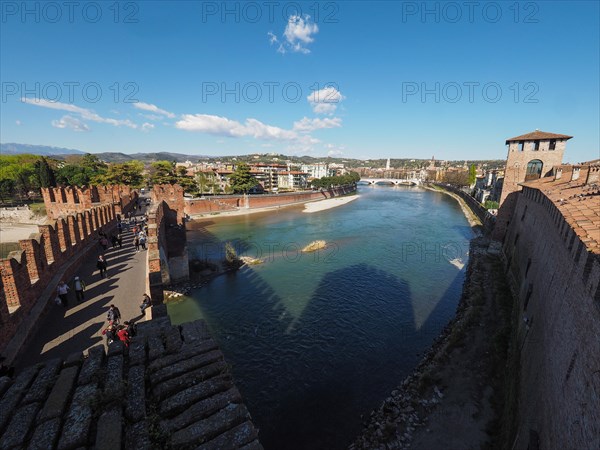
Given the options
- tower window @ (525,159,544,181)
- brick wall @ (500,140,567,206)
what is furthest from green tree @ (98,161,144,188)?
tower window @ (525,159,544,181)

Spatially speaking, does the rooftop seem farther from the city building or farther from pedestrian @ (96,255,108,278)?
the city building

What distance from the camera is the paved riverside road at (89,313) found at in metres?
7.36

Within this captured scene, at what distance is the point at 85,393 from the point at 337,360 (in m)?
11.5

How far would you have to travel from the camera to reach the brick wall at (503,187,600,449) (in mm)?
4859

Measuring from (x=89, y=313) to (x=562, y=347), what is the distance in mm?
13015

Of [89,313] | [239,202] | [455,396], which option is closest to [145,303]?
[89,313]

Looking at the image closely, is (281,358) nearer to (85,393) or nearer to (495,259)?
(85,393)

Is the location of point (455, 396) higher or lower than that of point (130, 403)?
lower

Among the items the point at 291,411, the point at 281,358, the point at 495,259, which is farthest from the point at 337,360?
the point at 495,259

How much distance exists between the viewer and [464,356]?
1238 centimetres

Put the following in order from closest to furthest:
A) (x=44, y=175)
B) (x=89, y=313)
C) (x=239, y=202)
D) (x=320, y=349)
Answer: (x=89, y=313)
(x=320, y=349)
(x=44, y=175)
(x=239, y=202)

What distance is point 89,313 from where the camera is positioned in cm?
920

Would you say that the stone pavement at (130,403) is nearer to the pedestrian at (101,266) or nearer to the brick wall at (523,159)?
the pedestrian at (101,266)

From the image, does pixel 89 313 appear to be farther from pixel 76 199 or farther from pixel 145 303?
pixel 76 199
